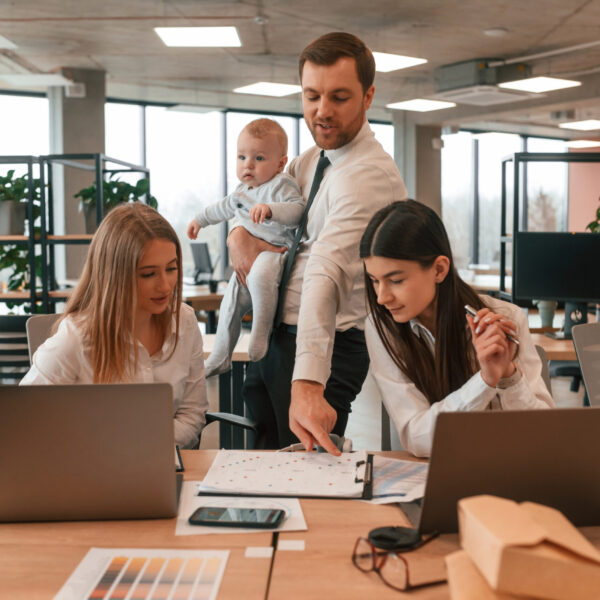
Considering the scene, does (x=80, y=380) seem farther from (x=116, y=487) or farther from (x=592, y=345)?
(x=592, y=345)

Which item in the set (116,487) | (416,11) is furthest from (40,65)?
(116,487)

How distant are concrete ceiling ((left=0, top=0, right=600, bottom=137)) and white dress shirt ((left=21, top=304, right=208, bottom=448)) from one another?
446 centimetres

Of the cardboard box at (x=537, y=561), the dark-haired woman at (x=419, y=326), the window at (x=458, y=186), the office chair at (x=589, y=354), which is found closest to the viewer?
the cardboard box at (x=537, y=561)

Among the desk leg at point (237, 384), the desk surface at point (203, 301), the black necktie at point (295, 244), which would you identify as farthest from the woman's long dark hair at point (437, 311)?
the desk surface at point (203, 301)

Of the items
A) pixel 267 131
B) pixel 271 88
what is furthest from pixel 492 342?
pixel 271 88

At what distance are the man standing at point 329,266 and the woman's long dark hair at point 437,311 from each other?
0.35 ft

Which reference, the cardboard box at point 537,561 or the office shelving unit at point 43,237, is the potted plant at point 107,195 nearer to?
the office shelving unit at point 43,237

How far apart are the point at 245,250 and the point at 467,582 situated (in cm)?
164

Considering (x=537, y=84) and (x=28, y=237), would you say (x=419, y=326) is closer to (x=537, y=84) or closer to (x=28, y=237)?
(x=28, y=237)

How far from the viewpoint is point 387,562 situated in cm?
108

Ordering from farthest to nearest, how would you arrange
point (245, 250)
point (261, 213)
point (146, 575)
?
point (245, 250)
point (261, 213)
point (146, 575)

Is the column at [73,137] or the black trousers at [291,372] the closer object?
the black trousers at [291,372]

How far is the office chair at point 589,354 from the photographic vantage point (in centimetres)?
240

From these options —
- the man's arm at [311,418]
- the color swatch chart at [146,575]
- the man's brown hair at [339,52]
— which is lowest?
the color swatch chart at [146,575]
